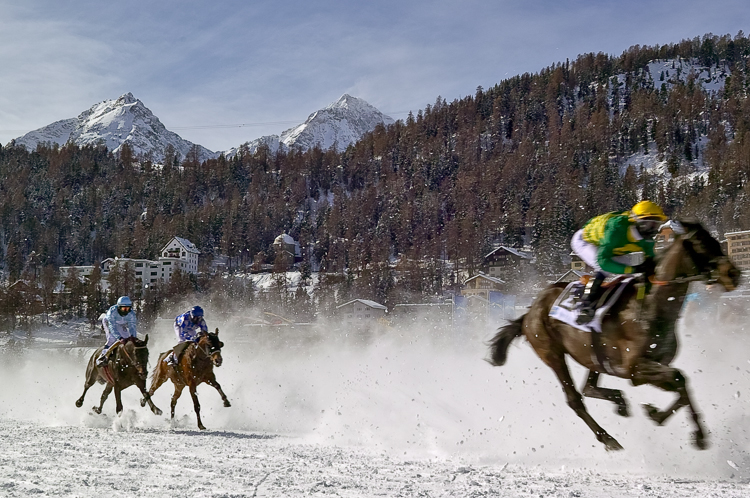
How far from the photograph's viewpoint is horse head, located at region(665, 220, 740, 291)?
20.7 feet

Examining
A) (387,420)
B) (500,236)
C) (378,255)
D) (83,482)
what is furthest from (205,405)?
(500,236)

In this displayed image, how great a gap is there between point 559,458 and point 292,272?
89.4m

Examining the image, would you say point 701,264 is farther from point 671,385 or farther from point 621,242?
point 671,385

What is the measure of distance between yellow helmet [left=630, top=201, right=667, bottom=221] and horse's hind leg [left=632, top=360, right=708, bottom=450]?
1747 millimetres

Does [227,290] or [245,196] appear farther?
[245,196]

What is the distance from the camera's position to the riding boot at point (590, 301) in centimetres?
745

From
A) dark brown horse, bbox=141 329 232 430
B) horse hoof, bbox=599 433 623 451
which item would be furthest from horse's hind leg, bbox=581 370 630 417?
dark brown horse, bbox=141 329 232 430

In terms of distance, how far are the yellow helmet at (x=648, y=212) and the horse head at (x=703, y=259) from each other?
34 centimetres

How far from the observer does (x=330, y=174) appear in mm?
149625

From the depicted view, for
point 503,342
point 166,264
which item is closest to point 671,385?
point 503,342

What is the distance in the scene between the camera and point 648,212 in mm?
7055

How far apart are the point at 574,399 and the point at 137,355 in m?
10.0

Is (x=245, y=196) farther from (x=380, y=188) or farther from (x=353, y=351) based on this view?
(x=353, y=351)

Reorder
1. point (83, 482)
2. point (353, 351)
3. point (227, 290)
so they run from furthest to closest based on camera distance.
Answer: point (227, 290) < point (353, 351) < point (83, 482)
